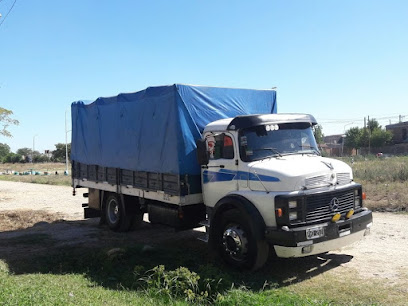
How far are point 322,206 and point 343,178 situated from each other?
2.60 feet

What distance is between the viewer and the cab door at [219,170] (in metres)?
7.09

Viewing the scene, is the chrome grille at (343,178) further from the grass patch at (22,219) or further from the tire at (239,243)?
the grass patch at (22,219)

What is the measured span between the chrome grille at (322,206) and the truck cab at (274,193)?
0.05 ft

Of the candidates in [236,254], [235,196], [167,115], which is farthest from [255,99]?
[236,254]

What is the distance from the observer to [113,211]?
11.0 m

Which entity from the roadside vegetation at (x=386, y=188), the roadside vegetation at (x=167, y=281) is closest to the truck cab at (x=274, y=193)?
the roadside vegetation at (x=167, y=281)

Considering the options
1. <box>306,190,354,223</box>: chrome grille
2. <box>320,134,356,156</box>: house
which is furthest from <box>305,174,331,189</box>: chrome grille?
<box>320,134,356,156</box>: house

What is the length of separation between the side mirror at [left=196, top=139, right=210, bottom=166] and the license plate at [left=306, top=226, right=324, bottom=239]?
7.50ft

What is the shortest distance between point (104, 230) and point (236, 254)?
17.9 feet

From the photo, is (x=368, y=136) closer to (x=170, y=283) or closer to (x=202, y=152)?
(x=202, y=152)

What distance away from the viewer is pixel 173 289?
18.6ft

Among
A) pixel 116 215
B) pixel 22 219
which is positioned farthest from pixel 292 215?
pixel 22 219

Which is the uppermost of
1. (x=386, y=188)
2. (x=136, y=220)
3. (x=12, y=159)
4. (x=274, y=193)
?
(x=12, y=159)

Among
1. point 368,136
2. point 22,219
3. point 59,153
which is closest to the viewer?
point 22,219
